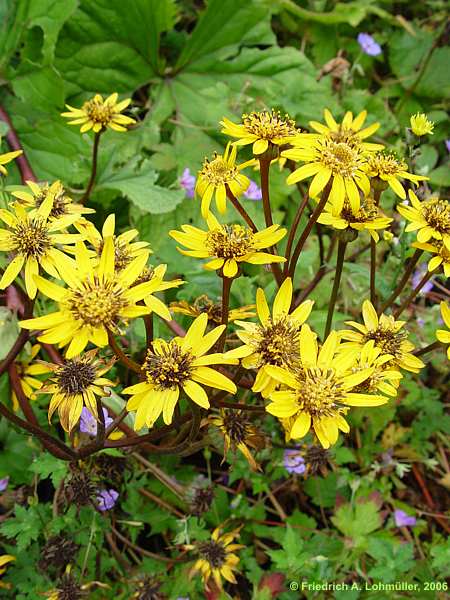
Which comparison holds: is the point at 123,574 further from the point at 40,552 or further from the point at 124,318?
the point at 124,318

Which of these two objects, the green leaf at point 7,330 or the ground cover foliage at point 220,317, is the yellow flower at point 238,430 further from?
the green leaf at point 7,330

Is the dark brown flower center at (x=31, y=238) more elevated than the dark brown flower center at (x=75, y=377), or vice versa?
the dark brown flower center at (x=31, y=238)

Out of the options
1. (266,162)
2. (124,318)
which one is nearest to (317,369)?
(124,318)

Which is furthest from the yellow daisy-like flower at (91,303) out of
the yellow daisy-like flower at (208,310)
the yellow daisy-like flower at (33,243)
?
the yellow daisy-like flower at (208,310)

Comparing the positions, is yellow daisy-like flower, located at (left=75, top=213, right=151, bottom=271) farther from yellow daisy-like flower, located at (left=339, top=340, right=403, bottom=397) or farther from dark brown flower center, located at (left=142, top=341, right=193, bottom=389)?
yellow daisy-like flower, located at (left=339, top=340, right=403, bottom=397)

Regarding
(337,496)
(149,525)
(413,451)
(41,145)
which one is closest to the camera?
(337,496)
